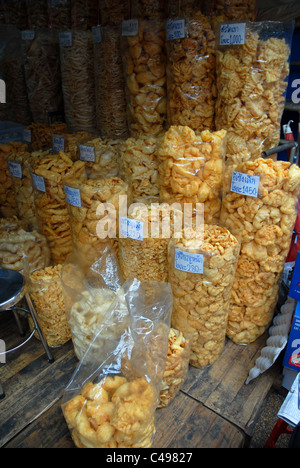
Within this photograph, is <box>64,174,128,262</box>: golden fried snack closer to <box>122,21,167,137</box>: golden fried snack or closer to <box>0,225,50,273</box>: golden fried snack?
<box>0,225,50,273</box>: golden fried snack

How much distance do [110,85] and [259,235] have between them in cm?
115

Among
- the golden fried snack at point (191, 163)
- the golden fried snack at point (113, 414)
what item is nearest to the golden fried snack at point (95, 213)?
the golden fried snack at point (191, 163)

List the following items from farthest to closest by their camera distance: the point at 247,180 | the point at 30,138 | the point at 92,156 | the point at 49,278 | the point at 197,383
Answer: the point at 30,138 → the point at 92,156 → the point at 49,278 → the point at 197,383 → the point at 247,180

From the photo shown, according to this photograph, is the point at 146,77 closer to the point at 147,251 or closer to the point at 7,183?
the point at 147,251

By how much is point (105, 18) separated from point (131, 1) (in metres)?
0.25

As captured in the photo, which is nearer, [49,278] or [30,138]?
[49,278]

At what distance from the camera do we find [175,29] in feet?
4.27

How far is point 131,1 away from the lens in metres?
1.56

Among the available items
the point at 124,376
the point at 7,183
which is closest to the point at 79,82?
the point at 7,183

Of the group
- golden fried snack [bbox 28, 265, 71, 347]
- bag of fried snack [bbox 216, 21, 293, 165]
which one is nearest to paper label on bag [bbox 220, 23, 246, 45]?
bag of fried snack [bbox 216, 21, 293, 165]

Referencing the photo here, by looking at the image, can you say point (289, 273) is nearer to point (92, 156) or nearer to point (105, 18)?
point (92, 156)

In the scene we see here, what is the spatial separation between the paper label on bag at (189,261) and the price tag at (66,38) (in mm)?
1495

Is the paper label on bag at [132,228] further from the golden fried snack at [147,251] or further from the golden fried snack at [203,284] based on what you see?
the golden fried snack at [203,284]

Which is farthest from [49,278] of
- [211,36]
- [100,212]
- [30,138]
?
[211,36]
